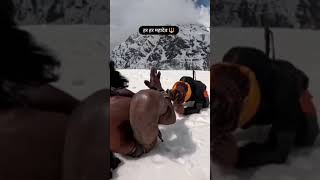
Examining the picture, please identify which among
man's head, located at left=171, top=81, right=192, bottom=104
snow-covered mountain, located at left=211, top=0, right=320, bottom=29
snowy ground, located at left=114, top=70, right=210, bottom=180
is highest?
snow-covered mountain, located at left=211, top=0, right=320, bottom=29

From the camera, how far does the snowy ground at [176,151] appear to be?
114 cm

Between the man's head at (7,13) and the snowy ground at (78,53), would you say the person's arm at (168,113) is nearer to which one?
the snowy ground at (78,53)

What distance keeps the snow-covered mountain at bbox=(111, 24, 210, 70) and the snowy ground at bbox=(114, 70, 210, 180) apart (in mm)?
29

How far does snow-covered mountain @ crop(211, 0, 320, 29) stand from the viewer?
3.59 feet

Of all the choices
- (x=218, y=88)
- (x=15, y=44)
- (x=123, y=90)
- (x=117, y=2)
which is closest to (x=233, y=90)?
(x=218, y=88)

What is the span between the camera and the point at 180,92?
1.19 meters

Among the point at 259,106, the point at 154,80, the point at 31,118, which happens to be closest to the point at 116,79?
the point at 154,80

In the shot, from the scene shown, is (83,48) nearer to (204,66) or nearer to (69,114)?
(69,114)

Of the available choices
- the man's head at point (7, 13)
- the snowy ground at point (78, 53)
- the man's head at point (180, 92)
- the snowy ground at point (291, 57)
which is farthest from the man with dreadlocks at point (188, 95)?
the man's head at point (7, 13)

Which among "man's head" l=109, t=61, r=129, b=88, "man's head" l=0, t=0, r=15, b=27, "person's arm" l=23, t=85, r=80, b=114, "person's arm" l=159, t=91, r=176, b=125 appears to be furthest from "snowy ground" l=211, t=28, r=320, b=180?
"man's head" l=0, t=0, r=15, b=27

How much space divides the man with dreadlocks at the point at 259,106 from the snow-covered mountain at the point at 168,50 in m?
0.09

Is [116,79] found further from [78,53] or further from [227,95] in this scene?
[227,95]

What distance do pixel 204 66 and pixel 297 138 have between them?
44 cm

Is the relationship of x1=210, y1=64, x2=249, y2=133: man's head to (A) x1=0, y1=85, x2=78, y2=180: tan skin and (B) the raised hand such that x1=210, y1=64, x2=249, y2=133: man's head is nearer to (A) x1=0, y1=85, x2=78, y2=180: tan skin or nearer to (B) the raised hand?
(B) the raised hand
